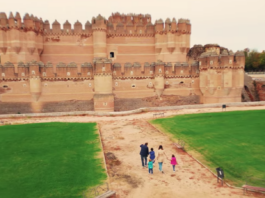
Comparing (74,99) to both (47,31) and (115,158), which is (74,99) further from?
(115,158)

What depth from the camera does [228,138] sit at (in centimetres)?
1642

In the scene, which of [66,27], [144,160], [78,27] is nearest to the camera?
[144,160]

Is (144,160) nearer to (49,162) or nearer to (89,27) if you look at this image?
(49,162)

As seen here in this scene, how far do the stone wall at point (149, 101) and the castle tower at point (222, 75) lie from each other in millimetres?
2601

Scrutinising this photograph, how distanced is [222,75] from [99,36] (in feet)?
57.3

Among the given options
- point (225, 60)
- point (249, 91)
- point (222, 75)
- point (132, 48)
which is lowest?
point (249, 91)

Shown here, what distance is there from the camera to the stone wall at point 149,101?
31.7 meters

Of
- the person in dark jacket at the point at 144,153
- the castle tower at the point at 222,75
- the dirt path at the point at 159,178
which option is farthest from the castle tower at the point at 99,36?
the person in dark jacket at the point at 144,153

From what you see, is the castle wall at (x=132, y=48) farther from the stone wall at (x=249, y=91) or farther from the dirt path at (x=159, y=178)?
the dirt path at (x=159, y=178)

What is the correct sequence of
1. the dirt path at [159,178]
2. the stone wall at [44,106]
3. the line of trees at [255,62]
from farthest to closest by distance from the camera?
the line of trees at [255,62] → the stone wall at [44,106] → the dirt path at [159,178]

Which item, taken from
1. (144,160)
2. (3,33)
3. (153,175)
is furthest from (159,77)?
(153,175)

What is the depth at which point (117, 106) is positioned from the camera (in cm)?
3164

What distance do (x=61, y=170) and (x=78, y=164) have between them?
1.05 metres

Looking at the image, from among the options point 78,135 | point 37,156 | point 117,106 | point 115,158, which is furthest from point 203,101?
point 37,156
